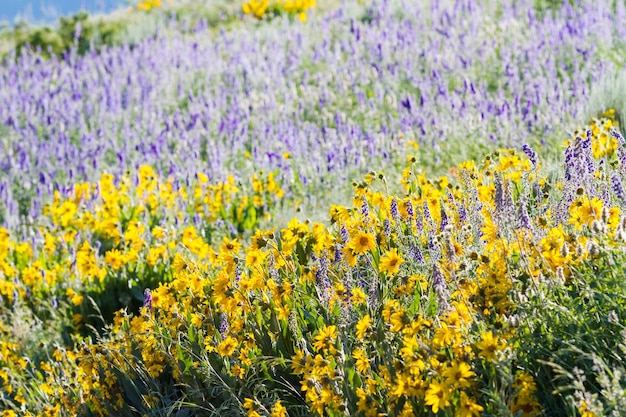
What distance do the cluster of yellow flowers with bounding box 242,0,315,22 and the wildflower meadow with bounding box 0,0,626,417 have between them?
6 cm

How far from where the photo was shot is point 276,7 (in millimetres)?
13773

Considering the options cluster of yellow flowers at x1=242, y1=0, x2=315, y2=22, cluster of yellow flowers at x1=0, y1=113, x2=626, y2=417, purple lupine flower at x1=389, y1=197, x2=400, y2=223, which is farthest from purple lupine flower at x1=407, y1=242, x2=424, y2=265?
cluster of yellow flowers at x1=242, y1=0, x2=315, y2=22

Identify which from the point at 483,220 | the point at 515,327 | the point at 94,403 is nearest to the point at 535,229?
the point at 483,220

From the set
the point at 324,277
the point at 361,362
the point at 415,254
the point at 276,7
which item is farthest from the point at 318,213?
the point at 276,7

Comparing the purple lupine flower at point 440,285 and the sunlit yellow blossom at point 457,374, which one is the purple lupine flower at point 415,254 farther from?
the sunlit yellow blossom at point 457,374

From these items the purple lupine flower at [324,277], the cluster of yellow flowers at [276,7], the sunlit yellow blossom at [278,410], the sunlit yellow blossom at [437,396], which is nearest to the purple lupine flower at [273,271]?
the purple lupine flower at [324,277]

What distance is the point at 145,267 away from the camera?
5.76m

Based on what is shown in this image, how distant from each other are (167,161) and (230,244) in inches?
194

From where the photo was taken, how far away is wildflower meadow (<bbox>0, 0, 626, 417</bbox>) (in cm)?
285

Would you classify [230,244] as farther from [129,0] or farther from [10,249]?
[129,0]

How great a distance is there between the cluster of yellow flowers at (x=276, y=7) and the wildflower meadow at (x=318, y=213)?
6 centimetres

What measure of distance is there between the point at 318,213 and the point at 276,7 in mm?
8174

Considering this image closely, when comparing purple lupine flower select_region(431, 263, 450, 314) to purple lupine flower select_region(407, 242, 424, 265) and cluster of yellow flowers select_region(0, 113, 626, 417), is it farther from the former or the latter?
purple lupine flower select_region(407, 242, 424, 265)

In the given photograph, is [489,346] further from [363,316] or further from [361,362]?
[363,316]
